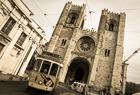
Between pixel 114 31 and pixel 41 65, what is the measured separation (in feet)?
58.2

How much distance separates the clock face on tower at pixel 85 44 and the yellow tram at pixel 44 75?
12.0 meters

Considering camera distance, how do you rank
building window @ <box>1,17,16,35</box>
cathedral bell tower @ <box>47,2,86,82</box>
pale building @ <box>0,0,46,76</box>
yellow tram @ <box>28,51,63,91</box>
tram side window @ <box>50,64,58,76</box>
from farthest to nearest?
cathedral bell tower @ <box>47,2,86,82</box> → building window @ <box>1,17,16,35</box> → pale building @ <box>0,0,46,76</box> → tram side window @ <box>50,64,58,76</box> → yellow tram @ <box>28,51,63,91</box>

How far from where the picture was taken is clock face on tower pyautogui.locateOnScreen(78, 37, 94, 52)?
17.3 metres

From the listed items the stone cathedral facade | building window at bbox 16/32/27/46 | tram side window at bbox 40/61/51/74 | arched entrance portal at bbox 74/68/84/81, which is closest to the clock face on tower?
the stone cathedral facade

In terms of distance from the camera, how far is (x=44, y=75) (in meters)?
5.18

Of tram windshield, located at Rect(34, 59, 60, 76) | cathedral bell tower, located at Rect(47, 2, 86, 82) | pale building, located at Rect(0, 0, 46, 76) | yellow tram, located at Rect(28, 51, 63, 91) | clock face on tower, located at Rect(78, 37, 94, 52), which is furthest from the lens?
clock face on tower, located at Rect(78, 37, 94, 52)

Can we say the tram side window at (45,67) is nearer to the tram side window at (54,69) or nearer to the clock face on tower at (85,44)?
the tram side window at (54,69)

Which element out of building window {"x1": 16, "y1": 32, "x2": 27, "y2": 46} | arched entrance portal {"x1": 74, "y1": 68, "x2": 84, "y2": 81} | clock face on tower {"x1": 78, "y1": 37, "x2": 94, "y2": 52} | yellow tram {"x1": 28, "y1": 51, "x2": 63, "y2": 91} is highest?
clock face on tower {"x1": 78, "y1": 37, "x2": 94, "y2": 52}

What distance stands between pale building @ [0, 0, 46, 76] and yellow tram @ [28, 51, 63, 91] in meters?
4.86

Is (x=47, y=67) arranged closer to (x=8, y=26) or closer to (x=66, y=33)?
(x=8, y=26)

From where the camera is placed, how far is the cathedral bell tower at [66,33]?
1609 cm

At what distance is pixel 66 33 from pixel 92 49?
22.3ft

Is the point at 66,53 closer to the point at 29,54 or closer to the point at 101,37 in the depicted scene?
the point at 29,54

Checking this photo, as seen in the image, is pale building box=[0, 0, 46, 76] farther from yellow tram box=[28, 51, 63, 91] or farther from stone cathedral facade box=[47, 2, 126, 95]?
stone cathedral facade box=[47, 2, 126, 95]
